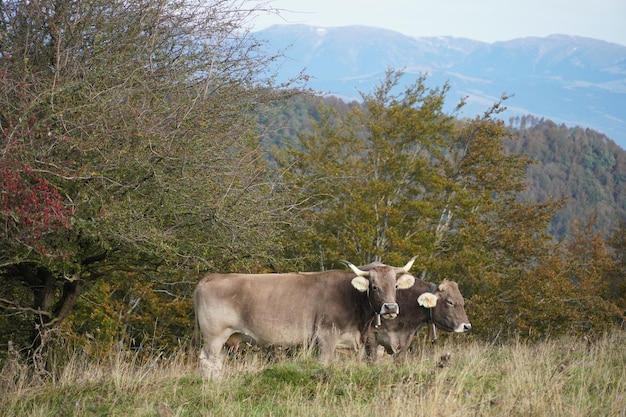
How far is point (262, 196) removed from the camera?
11727 millimetres

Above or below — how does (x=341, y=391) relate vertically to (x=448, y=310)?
above

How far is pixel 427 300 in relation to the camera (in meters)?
12.7

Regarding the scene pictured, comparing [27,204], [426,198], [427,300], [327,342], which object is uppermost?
[27,204]

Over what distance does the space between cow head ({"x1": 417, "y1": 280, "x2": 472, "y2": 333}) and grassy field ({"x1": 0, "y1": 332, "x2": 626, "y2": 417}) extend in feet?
13.7

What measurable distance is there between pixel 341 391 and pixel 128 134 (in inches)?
166

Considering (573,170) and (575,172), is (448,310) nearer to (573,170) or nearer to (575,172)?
(575,172)

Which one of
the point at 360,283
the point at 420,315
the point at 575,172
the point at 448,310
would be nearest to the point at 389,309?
the point at 360,283

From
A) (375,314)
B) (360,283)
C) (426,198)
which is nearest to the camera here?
(360,283)

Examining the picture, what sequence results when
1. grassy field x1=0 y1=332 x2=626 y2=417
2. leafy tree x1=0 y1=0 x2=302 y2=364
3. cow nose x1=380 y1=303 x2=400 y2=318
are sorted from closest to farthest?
1. grassy field x1=0 y1=332 x2=626 y2=417
2. leafy tree x1=0 y1=0 x2=302 y2=364
3. cow nose x1=380 y1=303 x2=400 y2=318

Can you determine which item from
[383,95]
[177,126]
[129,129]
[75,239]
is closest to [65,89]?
[129,129]

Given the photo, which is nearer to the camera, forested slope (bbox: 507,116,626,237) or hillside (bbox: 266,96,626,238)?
hillside (bbox: 266,96,626,238)

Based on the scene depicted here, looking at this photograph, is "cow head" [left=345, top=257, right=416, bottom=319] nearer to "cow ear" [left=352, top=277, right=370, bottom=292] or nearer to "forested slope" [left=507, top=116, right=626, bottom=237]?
"cow ear" [left=352, top=277, right=370, bottom=292]

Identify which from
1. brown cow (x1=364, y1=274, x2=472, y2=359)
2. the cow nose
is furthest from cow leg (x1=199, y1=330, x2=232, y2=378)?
brown cow (x1=364, y1=274, x2=472, y2=359)

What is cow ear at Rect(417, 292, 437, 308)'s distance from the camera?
12.7 metres
